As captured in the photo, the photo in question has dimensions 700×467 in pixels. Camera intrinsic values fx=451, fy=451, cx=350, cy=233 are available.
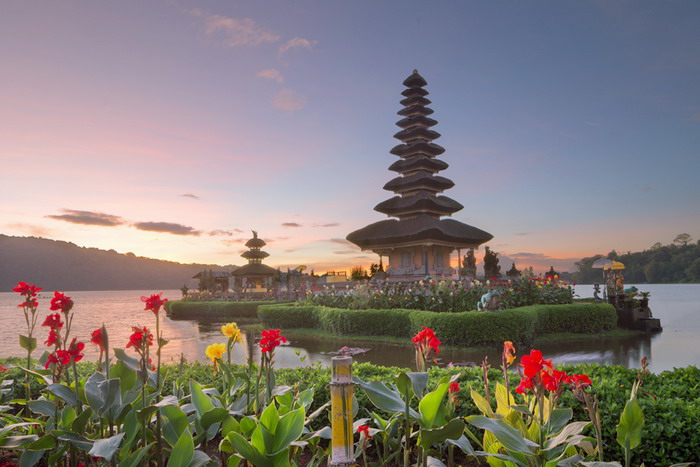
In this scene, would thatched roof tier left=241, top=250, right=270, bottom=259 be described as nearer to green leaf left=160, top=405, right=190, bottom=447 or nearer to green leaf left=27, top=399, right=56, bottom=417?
green leaf left=27, top=399, right=56, bottom=417

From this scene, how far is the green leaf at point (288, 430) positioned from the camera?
217 centimetres

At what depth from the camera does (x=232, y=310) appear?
29.3m

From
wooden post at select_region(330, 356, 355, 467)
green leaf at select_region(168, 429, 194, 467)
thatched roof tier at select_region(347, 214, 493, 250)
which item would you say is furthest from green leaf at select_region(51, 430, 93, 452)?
thatched roof tier at select_region(347, 214, 493, 250)

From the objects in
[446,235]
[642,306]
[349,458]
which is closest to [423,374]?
[349,458]

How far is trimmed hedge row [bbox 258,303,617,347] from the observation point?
12680mm

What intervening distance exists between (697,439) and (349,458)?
2.91 m

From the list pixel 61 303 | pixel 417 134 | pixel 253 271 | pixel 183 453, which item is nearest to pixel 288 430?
pixel 183 453

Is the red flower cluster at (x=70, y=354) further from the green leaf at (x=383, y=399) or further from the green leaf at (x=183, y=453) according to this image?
the green leaf at (x=383, y=399)

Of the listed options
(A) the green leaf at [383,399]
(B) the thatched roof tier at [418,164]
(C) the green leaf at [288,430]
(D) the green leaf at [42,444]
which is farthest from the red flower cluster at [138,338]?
(B) the thatched roof tier at [418,164]

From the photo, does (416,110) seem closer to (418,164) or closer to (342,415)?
(418,164)

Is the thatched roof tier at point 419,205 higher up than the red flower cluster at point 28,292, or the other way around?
the thatched roof tier at point 419,205

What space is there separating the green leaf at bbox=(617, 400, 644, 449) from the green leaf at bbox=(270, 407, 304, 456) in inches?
63.0

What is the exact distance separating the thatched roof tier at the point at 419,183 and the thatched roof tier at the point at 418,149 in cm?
152

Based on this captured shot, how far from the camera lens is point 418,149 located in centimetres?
3359
